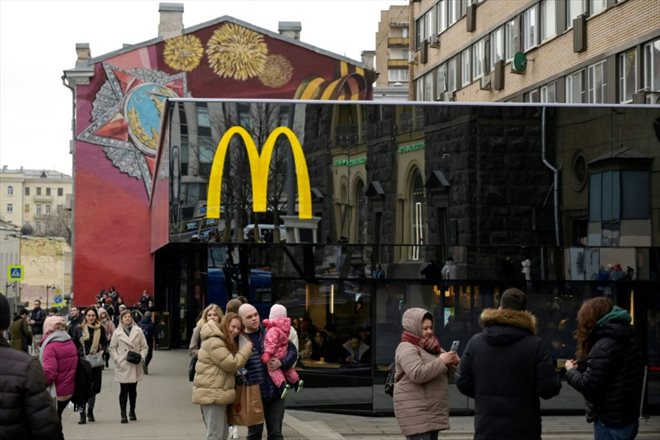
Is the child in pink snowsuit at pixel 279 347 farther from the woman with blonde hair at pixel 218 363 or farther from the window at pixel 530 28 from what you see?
the window at pixel 530 28

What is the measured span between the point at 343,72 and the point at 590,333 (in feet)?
153

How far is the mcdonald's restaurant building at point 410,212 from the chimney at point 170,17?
36.3 metres

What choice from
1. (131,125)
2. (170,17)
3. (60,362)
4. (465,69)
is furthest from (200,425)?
(170,17)

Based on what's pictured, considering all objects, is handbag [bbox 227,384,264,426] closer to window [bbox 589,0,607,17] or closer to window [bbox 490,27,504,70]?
window [bbox 589,0,607,17]

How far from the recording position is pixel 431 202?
19.8 metres

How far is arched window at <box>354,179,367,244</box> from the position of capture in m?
19.9

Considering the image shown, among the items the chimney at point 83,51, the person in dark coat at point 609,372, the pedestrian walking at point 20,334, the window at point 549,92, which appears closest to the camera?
the person in dark coat at point 609,372

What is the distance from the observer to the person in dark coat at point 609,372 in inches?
332

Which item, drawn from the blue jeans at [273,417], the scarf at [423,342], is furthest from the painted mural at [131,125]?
the scarf at [423,342]

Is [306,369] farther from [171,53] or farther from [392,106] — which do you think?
[171,53]

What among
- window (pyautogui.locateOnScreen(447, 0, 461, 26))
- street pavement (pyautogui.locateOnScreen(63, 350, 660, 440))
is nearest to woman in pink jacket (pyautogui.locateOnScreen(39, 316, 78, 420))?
street pavement (pyautogui.locateOnScreen(63, 350, 660, 440))

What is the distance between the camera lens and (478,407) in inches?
319

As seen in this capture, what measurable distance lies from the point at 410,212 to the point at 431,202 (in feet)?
1.14

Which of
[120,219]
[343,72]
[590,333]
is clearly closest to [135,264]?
[120,219]
